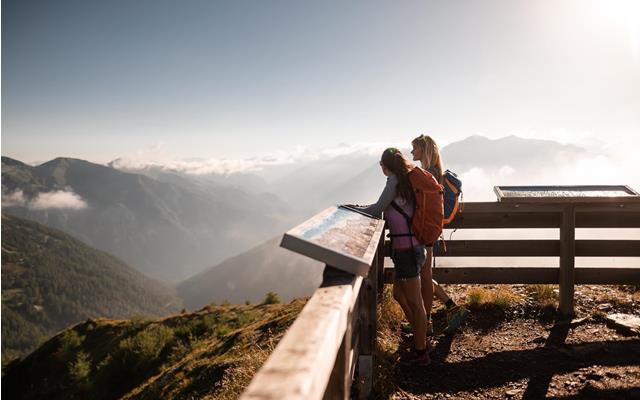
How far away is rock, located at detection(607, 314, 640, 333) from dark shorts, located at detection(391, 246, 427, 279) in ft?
12.6

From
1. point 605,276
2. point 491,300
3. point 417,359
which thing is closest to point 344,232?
point 417,359

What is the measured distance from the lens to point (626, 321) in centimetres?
591

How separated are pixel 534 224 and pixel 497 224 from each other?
0.62 metres

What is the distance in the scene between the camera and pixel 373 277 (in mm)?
4277

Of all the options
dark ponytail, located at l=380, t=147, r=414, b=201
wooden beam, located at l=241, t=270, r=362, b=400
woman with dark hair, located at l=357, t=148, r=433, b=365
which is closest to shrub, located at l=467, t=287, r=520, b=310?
woman with dark hair, located at l=357, t=148, r=433, b=365

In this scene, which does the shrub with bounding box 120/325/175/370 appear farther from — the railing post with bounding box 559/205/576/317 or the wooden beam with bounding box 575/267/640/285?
the wooden beam with bounding box 575/267/640/285

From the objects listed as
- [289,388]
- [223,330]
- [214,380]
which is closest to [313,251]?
[289,388]

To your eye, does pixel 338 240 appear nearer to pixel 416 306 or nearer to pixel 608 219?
pixel 416 306

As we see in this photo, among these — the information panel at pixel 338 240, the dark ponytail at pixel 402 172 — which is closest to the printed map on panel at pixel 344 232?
the information panel at pixel 338 240

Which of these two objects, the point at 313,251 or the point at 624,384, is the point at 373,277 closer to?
the point at 313,251

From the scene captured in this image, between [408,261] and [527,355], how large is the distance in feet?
8.37

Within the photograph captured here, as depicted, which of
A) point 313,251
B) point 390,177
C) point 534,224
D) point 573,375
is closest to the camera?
point 313,251

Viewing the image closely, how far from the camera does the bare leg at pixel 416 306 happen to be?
4316 millimetres

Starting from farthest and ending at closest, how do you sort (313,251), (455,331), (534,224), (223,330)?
1. (223,330)
2. (534,224)
3. (455,331)
4. (313,251)
